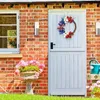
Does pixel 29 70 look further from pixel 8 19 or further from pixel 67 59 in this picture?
pixel 8 19

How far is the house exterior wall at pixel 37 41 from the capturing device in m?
14.3

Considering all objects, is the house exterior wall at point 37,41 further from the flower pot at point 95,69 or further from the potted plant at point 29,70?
the flower pot at point 95,69

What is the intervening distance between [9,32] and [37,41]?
0.86 metres

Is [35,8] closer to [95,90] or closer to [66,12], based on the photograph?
[66,12]

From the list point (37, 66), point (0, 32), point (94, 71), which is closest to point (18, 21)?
point (0, 32)

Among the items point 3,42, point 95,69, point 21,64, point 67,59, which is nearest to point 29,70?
point 21,64

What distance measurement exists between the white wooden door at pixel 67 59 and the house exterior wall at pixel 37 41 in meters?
0.14

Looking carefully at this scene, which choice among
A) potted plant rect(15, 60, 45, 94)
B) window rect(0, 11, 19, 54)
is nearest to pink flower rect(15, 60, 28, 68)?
potted plant rect(15, 60, 45, 94)

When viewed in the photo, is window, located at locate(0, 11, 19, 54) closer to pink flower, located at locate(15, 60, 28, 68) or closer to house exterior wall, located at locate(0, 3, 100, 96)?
house exterior wall, located at locate(0, 3, 100, 96)

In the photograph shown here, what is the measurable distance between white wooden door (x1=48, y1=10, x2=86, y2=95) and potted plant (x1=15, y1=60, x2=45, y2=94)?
2.09 feet

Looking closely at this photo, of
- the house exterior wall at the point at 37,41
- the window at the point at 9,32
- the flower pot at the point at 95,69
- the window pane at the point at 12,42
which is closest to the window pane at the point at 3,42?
the window at the point at 9,32

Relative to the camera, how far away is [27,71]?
44.5ft

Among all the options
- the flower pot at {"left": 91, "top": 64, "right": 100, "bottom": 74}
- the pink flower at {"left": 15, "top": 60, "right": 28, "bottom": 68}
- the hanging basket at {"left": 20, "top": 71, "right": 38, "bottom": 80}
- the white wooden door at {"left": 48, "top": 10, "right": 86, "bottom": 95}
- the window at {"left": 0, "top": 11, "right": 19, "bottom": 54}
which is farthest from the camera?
the window at {"left": 0, "top": 11, "right": 19, "bottom": 54}

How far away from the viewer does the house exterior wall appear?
14266 mm
